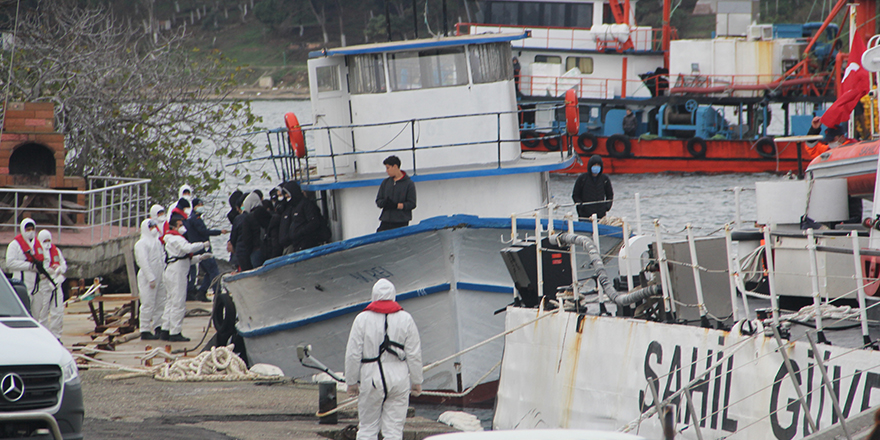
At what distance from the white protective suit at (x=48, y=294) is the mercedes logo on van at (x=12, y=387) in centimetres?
571

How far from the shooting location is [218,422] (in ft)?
26.7

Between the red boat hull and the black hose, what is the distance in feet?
71.5

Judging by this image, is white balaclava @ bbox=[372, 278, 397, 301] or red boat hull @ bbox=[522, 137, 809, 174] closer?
white balaclava @ bbox=[372, 278, 397, 301]

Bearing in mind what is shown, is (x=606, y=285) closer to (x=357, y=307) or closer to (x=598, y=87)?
(x=357, y=307)

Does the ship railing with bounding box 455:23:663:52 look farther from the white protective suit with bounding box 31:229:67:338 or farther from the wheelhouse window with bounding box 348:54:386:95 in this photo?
the white protective suit with bounding box 31:229:67:338

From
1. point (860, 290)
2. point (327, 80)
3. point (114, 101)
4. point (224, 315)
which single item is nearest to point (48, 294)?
point (224, 315)

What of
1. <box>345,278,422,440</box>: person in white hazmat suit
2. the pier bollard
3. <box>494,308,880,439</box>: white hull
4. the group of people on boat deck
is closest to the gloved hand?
<box>345,278,422,440</box>: person in white hazmat suit

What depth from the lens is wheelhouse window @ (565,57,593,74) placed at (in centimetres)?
3312

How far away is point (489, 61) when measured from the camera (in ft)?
36.8

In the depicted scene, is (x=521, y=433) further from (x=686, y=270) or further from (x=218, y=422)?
(x=218, y=422)

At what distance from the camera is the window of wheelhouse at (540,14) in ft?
111

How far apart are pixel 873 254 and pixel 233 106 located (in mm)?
15208

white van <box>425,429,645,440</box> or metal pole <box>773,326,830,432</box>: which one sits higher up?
white van <box>425,429,645,440</box>

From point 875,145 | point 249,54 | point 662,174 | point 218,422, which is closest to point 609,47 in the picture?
point 662,174
